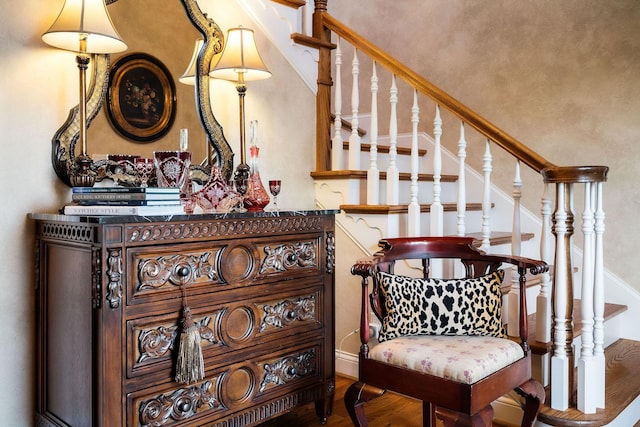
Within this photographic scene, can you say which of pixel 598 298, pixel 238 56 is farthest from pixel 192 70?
pixel 598 298

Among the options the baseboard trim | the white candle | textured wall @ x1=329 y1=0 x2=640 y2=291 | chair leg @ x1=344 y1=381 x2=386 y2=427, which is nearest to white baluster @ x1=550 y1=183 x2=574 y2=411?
chair leg @ x1=344 y1=381 x2=386 y2=427

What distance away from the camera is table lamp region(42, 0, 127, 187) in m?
1.77

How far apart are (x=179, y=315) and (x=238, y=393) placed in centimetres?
42

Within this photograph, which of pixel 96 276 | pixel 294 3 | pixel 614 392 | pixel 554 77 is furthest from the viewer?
pixel 554 77

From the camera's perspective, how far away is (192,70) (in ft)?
7.59

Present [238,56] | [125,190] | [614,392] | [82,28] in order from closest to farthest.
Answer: [125,190], [82,28], [614,392], [238,56]

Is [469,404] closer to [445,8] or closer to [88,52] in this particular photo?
[88,52]

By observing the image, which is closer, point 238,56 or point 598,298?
point 598,298

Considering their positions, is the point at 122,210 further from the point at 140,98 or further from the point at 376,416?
the point at 376,416

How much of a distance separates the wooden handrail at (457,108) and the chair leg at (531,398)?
90cm

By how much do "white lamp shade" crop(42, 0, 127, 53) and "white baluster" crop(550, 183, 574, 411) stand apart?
1.88 metres

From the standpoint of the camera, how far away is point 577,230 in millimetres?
3125

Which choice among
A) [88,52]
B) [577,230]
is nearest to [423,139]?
[577,230]

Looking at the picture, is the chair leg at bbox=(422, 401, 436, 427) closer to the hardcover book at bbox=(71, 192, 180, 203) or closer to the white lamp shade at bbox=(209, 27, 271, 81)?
the hardcover book at bbox=(71, 192, 180, 203)
